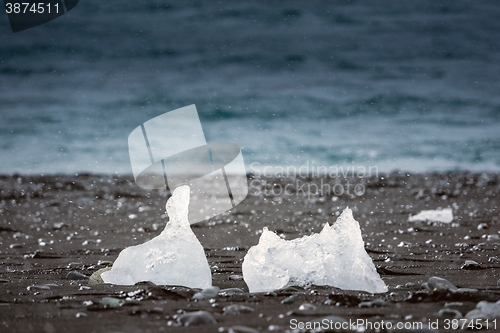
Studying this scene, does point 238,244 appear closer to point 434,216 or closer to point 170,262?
point 170,262

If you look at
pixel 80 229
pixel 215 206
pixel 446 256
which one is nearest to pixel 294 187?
pixel 215 206

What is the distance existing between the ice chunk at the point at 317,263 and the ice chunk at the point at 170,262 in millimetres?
291

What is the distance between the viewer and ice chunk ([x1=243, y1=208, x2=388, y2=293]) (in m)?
3.17

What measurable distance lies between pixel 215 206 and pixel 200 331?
5.61 m

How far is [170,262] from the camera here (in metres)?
3.31

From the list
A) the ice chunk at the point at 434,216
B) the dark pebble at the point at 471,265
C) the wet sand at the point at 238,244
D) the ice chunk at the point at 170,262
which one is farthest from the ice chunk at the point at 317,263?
the ice chunk at the point at 434,216

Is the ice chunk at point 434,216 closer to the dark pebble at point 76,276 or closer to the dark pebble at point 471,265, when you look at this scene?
the dark pebble at point 471,265

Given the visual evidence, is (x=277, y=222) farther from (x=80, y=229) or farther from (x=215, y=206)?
(x=80, y=229)

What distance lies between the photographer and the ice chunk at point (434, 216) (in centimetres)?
650

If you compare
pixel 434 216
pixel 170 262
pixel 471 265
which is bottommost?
pixel 434 216

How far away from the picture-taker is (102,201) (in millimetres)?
8547

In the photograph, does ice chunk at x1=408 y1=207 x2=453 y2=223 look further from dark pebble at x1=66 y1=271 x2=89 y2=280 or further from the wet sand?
dark pebble at x1=66 y1=271 x2=89 y2=280

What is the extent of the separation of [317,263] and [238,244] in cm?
203

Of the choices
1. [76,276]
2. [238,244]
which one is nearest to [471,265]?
[238,244]
